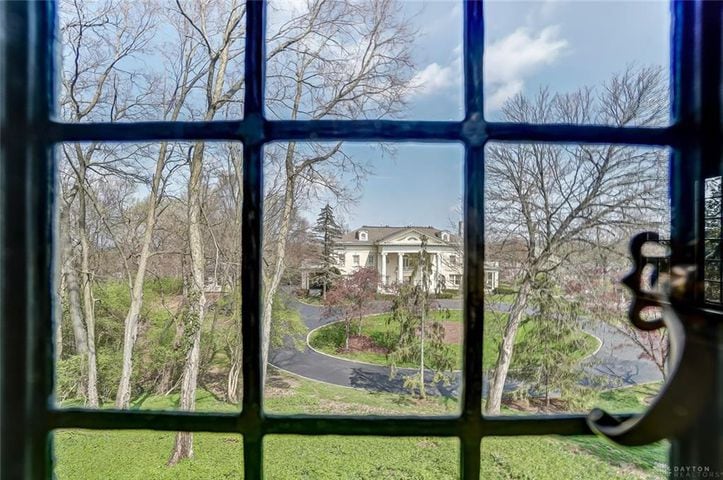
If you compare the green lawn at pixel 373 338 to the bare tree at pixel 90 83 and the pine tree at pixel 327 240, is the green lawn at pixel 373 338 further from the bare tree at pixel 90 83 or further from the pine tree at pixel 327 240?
the bare tree at pixel 90 83

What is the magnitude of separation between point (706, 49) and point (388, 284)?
96cm

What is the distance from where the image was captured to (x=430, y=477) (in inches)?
35.5

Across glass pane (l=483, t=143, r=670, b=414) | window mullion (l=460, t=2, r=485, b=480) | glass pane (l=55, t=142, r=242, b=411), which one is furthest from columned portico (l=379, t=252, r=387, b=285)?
window mullion (l=460, t=2, r=485, b=480)

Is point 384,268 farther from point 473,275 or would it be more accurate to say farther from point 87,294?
point 87,294

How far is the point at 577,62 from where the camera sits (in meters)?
0.72

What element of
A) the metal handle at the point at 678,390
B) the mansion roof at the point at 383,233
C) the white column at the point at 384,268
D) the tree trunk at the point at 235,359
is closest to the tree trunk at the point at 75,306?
the tree trunk at the point at 235,359

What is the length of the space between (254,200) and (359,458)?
2.91 feet

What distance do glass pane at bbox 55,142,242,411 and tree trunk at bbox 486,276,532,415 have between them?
2.55ft

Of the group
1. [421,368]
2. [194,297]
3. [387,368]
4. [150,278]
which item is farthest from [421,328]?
[150,278]

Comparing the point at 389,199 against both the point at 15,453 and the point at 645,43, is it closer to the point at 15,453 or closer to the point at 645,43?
the point at 645,43

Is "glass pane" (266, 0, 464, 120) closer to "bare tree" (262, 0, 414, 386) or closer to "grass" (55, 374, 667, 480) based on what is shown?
"bare tree" (262, 0, 414, 386)

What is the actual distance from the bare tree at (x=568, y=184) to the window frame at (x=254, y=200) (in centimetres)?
17

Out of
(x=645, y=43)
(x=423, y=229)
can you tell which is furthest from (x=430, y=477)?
(x=645, y=43)

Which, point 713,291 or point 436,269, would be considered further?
point 436,269
